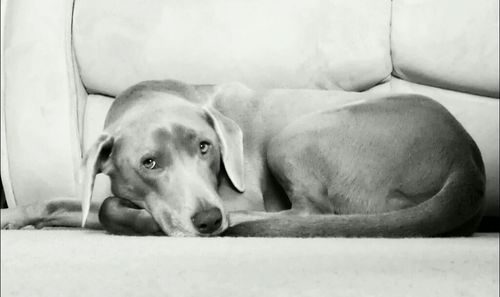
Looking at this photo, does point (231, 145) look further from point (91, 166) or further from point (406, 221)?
point (406, 221)

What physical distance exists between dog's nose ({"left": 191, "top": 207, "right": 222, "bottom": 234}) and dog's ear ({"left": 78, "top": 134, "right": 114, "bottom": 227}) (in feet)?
0.80

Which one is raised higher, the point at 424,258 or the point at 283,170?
the point at 424,258

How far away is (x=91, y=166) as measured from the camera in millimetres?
1561

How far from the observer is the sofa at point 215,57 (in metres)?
1.83

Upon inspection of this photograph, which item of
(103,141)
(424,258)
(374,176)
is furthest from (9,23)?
(424,258)

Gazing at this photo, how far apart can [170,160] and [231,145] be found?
0.59ft

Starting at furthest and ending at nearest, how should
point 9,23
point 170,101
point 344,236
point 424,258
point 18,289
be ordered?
point 9,23 → point 170,101 → point 344,236 → point 424,258 → point 18,289

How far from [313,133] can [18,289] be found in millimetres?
831

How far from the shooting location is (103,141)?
62.7 inches

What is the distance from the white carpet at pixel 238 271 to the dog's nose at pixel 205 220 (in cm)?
26

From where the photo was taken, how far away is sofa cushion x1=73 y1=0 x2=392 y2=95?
1839mm

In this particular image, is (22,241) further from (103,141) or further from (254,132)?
(254,132)

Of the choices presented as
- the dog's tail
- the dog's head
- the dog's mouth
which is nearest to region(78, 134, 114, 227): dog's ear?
the dog's head

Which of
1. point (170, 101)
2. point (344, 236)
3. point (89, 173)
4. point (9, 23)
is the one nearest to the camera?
point (344, 236)
